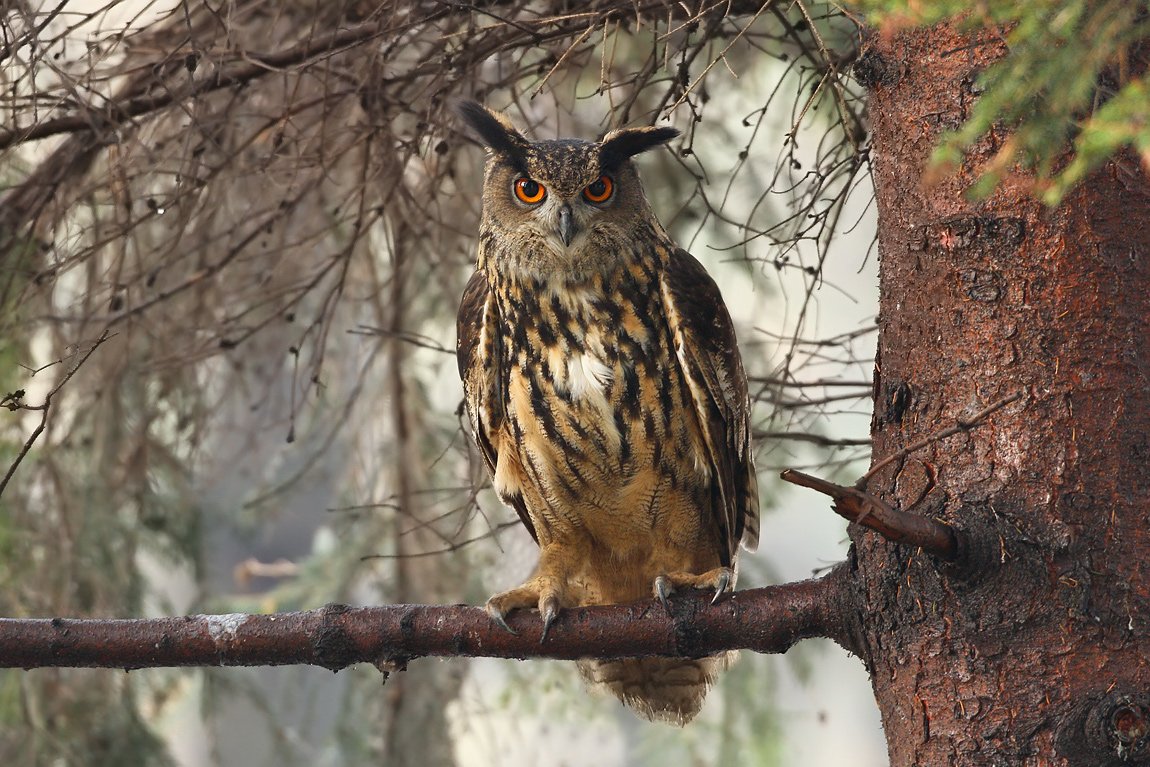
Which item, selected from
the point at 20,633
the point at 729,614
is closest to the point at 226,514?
the point at 20,633

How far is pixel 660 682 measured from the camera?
9.36ft

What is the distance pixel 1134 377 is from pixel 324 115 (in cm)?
172

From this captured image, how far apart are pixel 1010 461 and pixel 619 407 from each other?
1.01 meters

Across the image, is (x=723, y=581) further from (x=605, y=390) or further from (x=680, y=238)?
(x=680, y=238)

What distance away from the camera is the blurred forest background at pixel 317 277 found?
259 centimetres

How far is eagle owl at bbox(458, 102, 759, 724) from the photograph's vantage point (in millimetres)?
2621

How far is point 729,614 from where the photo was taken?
2064mm

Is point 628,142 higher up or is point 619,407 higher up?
point 628,142

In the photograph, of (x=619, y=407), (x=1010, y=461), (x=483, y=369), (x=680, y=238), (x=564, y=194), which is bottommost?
(x=1010, y=461)

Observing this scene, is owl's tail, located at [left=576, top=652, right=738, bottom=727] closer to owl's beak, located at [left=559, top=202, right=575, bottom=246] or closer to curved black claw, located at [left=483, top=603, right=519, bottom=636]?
curved black claw, located at [left=483, top=603, right=519, bottom=636]

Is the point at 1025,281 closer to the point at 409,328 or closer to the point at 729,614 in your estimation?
the point at 729,614

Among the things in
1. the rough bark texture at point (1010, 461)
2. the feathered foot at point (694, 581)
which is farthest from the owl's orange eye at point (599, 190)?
the rough bark texture at point (1010, 461)

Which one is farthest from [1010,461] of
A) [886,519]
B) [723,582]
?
[723,582]

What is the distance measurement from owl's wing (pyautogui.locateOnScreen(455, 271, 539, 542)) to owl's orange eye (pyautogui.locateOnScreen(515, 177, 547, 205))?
21cm
